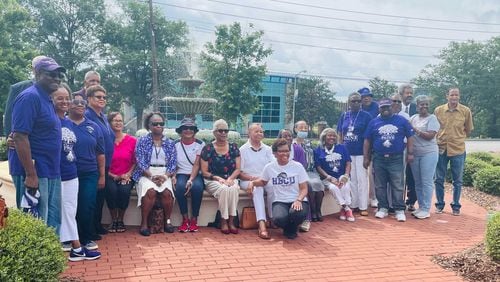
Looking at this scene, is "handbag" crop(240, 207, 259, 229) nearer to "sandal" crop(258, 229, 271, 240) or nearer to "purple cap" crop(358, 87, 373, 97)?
"sandal" crop(258, 229, 271, 240)

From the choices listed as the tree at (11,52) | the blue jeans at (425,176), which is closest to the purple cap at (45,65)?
the blue jeans at (425,176)

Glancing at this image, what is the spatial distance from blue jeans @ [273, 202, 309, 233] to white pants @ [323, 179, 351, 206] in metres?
1.11

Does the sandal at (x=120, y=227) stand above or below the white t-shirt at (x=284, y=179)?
below

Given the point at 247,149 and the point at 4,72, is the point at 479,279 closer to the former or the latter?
the point at 247,149

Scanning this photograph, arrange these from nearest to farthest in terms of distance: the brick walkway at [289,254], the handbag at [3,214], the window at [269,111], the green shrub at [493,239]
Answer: the handbag at [3,214], the brick walkway at [289,254], the green shrub at [493,239], the window at [269,111]

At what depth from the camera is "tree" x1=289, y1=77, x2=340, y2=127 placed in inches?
1533

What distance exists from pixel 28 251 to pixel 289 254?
9.47ft

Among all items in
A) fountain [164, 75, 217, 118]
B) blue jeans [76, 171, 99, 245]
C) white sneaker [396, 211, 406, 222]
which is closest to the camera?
blue jeans [76, 171, 99, 245]

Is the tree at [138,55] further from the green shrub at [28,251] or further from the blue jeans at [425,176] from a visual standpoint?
the green shrub at [28,251]

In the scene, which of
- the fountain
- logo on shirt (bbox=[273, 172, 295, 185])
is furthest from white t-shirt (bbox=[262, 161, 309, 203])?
the fountain

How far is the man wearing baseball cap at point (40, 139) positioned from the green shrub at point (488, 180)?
904 centimetres

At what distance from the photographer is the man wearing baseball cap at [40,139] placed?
349 cm

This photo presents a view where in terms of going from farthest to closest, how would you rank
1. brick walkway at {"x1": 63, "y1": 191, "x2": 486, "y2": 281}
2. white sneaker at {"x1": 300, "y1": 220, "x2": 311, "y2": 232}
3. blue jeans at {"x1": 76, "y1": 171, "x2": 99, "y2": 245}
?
white sneaker at {"x1": 300, "y1": 220, "x2": 311, "y2": 232}, blue jeans at {"x1": 76, "y1": 171, "x2": 99, "y2": 245}, brick walkway at {"x1": 63, "y1": 191, "x2": 486, "y2": 281}

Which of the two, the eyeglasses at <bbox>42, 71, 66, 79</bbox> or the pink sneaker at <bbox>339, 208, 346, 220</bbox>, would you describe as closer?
the eyeglasses at <bbox>42, 71, 66, 79</bbox>
